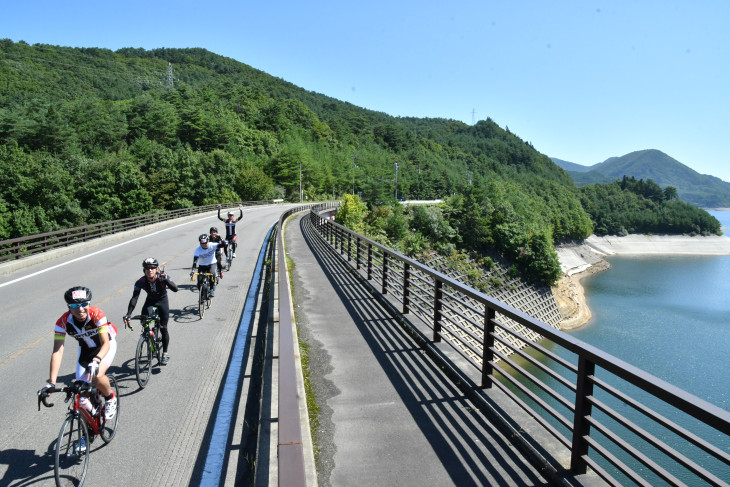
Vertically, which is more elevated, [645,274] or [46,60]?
[46,60]

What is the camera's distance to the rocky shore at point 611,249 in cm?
8169

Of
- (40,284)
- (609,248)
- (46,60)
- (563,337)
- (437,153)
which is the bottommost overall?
(609,248)

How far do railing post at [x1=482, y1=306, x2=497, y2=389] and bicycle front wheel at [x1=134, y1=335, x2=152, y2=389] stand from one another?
4.75 meters

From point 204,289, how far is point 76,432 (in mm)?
5991

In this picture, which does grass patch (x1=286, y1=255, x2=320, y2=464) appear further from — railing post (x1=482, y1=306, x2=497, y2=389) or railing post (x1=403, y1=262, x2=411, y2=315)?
railing post (x1=403, y1=262, x2=411, y2=315)

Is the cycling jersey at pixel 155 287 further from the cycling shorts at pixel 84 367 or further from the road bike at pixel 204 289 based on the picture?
the road bike at pixel 204 289

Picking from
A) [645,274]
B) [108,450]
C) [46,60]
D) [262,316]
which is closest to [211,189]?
[262,316]

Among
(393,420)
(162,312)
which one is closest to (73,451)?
(162,312)

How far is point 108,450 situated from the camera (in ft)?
15.8

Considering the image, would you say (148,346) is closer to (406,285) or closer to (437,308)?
(437,308)

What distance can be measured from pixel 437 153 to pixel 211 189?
141m

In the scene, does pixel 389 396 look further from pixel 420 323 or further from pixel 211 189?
pixel 211 189

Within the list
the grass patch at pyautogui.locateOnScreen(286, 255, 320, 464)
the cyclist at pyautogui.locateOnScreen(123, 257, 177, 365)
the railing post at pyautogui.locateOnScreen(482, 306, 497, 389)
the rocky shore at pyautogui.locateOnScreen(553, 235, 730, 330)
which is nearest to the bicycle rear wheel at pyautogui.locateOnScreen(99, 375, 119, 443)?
the cyclist at pyautogui.locateOnScreen(123, 257, 177, 365)

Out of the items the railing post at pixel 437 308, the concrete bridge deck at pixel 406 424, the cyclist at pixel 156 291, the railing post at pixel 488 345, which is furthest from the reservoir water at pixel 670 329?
the cyclist at pixel 156 291
